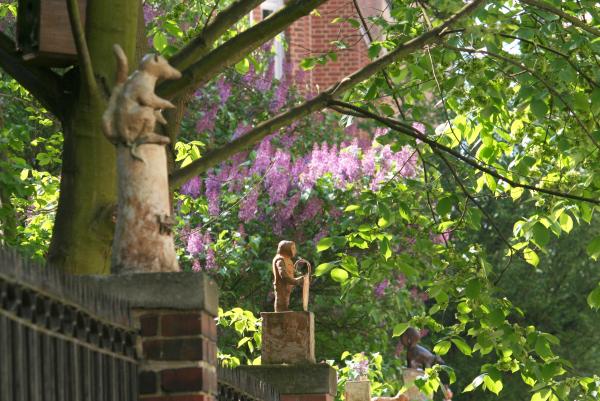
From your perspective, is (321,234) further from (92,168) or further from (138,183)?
(138,183)

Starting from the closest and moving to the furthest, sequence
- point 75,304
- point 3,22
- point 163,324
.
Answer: point 75,304 < point 163,324 < point 3,22

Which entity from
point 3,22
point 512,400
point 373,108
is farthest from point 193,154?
point 512,400

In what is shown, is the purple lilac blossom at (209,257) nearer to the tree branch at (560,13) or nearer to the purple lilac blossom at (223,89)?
the purple lilac blossom at (223,89)

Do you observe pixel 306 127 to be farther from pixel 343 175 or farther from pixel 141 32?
pixel 141 32

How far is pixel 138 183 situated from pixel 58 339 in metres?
1.29

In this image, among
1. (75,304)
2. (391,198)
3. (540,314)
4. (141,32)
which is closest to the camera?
(75,304)

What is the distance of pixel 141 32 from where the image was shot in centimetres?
945

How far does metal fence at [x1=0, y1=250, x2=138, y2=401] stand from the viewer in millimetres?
4398

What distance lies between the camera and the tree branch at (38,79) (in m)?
8.53

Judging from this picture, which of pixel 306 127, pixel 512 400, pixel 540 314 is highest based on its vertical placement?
pixel 306 127

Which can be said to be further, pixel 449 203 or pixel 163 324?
pixel 449 203

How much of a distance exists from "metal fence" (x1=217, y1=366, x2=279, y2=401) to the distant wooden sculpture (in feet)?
3.60

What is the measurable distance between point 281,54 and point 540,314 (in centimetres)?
971

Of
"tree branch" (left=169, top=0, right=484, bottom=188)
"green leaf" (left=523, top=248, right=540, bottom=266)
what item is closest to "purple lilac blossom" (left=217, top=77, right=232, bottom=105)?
"green leaf" (left=523, top=248, right=540, bottom=266)
